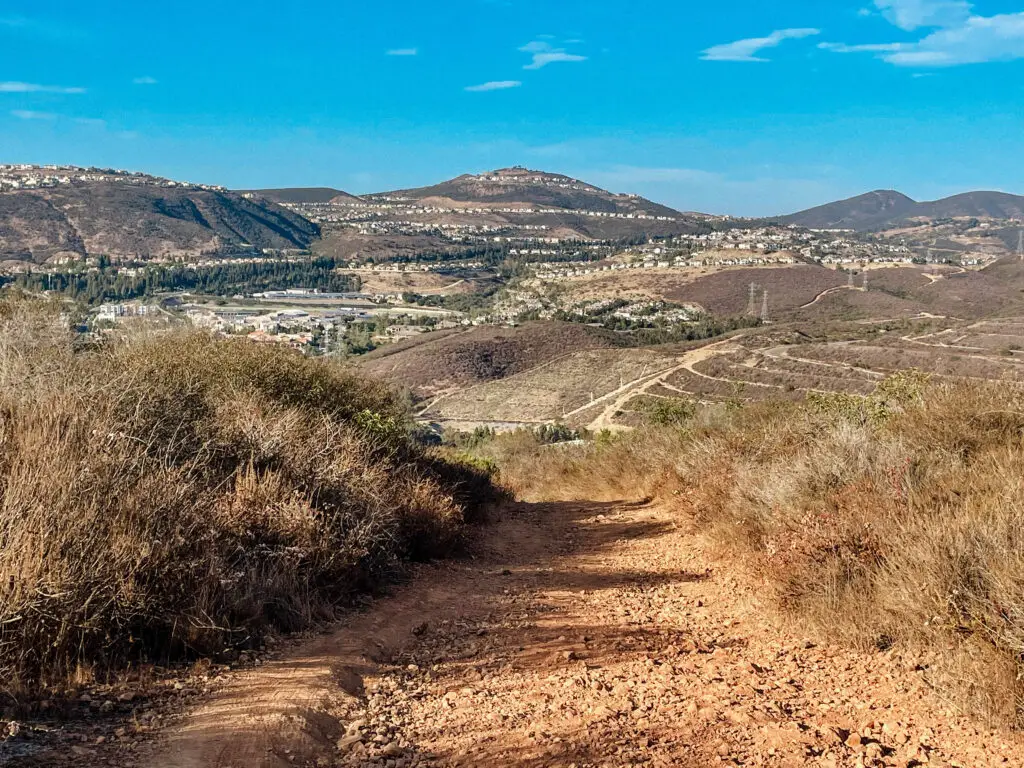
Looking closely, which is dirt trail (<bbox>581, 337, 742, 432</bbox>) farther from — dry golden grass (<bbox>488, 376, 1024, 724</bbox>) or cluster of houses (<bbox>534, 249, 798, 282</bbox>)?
cluster of houses (<bbox>534, 249, 798, 282</bbox>)

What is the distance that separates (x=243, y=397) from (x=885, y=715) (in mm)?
6752

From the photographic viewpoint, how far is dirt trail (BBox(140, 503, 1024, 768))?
12.7ft

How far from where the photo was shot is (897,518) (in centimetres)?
590

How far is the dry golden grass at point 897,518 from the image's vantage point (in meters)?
4.35

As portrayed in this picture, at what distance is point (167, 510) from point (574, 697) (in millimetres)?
2709

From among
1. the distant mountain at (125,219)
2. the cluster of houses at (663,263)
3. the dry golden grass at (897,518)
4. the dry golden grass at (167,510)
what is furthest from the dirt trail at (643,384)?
the distant mountain at (125,219)

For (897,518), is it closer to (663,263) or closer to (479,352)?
(479,352)

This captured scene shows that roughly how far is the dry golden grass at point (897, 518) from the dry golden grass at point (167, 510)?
3343mm

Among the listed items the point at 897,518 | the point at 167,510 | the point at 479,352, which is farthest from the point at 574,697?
the point at 479,352

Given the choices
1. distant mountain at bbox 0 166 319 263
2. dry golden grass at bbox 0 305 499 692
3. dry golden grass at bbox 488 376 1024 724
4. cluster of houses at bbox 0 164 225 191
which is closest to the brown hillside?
dry golden grass at bbox 488 376 1024 724

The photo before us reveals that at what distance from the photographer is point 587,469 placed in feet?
54.7

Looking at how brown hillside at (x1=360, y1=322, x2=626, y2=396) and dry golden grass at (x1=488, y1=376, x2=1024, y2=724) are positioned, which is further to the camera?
brown hillside at (x1=360, y1=322, x2=626, y2=396)

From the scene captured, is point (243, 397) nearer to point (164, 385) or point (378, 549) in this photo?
point (164, 385)

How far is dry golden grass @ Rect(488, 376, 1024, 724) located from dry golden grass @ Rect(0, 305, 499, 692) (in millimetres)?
3343
